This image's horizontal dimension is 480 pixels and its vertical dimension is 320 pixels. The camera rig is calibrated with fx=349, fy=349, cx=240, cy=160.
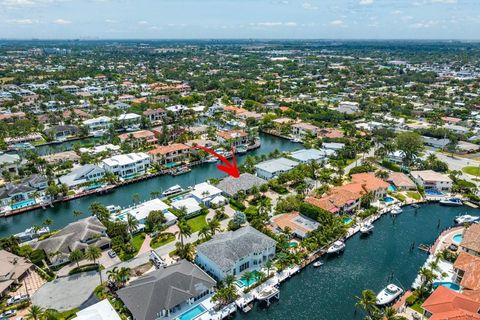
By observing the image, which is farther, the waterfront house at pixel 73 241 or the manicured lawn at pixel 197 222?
the manicured lawn at pixel 197 222

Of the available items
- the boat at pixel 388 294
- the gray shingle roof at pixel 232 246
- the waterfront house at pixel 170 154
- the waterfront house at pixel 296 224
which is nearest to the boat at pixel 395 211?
the waterfront house at pixel 296 224

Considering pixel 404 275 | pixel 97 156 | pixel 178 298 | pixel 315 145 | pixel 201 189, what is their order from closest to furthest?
1. pixel 178 298
2. pixel 404 275
3. pixel 201 189
4. pixel 97 156
5. pixel 315 145

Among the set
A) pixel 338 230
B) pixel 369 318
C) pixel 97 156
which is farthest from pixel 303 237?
pixel 97 156

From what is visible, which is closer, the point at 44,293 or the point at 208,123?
the point at 44,293

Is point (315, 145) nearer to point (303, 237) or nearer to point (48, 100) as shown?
point (303, 237)

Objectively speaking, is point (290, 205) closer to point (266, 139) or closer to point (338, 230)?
point (338, 230)

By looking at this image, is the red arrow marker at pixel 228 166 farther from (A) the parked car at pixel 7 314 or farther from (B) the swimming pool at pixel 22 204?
(A) the parked car at pixel 7 314

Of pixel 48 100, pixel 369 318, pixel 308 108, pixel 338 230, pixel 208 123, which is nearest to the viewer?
pixel 369 318

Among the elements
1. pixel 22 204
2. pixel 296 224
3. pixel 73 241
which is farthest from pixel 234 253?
pixel 22 204
